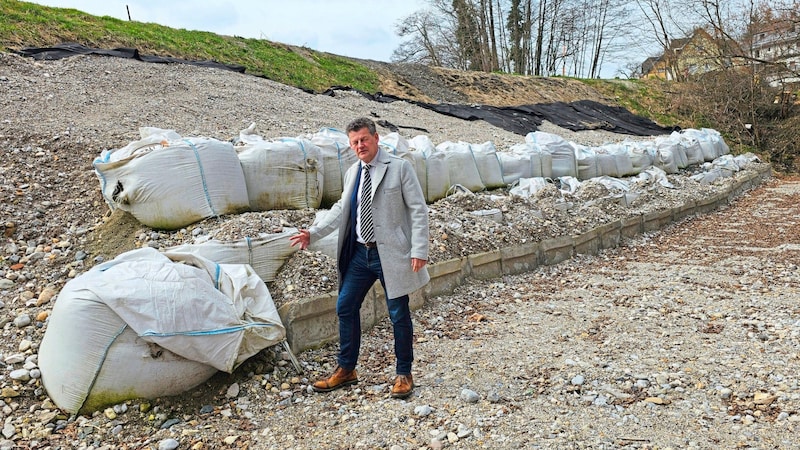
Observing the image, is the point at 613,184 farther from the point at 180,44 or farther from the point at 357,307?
the point at 180,44

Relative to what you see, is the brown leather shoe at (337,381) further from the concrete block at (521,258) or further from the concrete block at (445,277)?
the concrete block at (521,258)

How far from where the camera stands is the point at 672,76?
2409 cm

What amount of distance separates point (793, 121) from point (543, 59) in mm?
16631

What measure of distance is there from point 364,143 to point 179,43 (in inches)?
468

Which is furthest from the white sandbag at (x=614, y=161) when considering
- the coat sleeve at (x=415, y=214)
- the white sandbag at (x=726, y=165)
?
the coat sleeve at (x=415, y=214)

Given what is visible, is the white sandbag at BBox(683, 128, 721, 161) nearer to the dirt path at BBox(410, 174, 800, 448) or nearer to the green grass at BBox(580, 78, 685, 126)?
the dirt path at BBox(410, 174, 800, 448)

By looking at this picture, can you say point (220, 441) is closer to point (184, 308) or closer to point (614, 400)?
point (184, 308)

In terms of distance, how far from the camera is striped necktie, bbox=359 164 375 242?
9.12ft

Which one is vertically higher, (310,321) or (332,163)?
(332,163)

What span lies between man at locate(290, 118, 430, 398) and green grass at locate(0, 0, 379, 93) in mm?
9223

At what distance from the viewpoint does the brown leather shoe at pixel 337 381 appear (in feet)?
9.88

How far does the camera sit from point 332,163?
16.1ft

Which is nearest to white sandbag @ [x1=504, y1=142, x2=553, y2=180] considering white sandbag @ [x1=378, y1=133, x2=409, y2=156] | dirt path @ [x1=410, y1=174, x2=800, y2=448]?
dirt path @ [x1=410, y1=174, x2=800, y2=448]

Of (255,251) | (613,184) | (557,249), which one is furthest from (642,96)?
(255,251)
